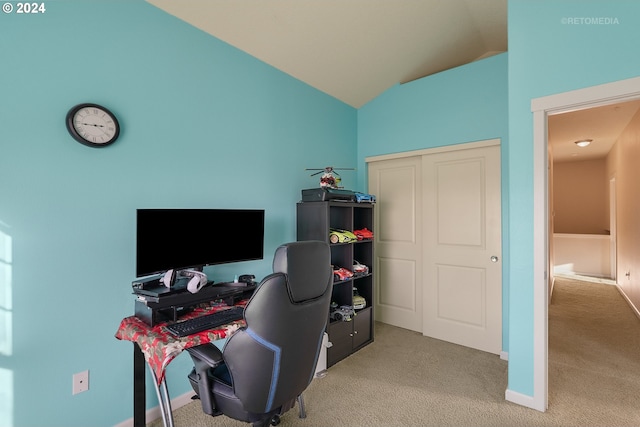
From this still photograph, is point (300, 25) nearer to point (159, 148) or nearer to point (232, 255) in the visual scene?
point (159, 148)

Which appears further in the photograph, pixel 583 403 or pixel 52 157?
pixel 583 403

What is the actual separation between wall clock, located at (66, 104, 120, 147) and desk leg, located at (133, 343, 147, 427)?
46.9 inches

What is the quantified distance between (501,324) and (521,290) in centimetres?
102

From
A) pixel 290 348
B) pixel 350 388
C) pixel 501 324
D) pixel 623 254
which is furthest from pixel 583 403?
pixel 623 254

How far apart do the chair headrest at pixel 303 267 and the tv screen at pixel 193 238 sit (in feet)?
2.54

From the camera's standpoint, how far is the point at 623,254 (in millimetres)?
5078

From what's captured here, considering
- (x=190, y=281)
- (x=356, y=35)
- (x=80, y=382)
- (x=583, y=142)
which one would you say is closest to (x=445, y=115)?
(x=356, y=35)

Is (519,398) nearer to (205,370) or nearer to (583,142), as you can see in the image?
(205,370)

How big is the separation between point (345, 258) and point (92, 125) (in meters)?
2.31

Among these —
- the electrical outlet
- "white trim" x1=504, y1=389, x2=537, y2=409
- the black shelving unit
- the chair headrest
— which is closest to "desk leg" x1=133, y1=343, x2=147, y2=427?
the electrical outlet

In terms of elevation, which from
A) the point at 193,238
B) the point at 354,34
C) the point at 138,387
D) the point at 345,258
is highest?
the point at 354,34

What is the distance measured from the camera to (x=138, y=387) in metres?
1.78

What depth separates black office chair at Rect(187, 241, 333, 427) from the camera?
1318 millimetres

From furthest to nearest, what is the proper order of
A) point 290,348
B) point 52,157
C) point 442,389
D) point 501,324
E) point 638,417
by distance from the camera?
point 501,324 → point 442,389 → point 638,417 → point 52,157 → point 290,348
